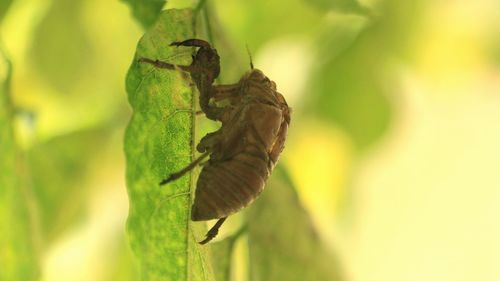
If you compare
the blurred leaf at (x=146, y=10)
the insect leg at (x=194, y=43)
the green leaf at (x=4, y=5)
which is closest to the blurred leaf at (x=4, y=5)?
the green leaf at (x=4, y=5)

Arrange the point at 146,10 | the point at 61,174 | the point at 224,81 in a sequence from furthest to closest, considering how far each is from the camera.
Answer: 1. the point at 61,174
2. the point at 224,81
3. the point at 146,10

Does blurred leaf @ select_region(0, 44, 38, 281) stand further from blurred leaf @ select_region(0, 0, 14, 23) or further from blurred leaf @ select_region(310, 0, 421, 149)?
blurred leaf @ select_region(310, 0, 421, 149)

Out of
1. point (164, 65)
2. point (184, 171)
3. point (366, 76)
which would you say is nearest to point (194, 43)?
point (164, 65)

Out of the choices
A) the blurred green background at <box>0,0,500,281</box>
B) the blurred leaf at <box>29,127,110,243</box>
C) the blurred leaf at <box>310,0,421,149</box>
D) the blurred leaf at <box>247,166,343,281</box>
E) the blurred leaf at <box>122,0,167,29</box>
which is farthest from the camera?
the blurred leaf at <box>310,0,421,149</box>

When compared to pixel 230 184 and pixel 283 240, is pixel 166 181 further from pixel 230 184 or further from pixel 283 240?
pixel 283 240

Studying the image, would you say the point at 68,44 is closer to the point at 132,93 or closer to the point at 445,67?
the point at 132,93

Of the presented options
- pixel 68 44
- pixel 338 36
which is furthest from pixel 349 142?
pixel 68 44

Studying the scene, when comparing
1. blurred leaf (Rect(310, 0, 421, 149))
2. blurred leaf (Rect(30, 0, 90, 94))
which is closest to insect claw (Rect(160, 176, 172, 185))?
blurred leaf (Rect(30, 0, 90, 94))
